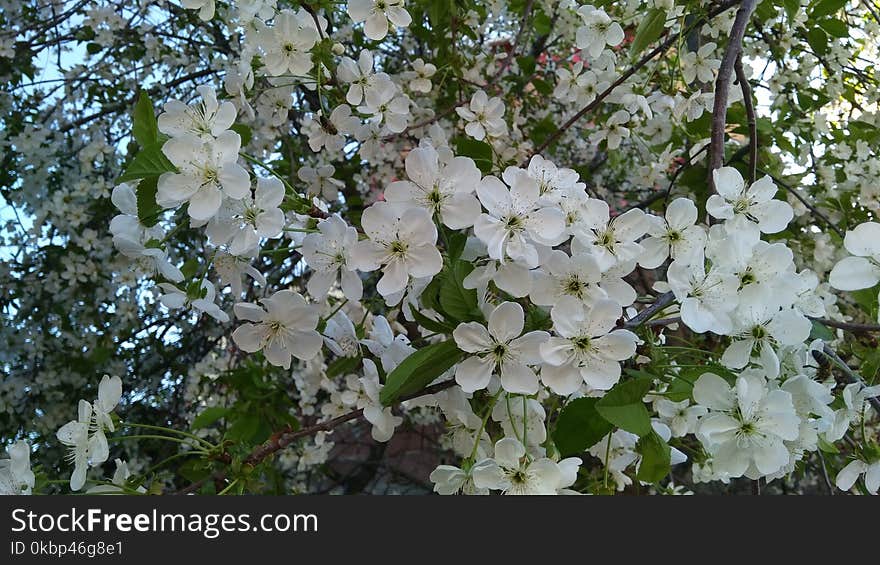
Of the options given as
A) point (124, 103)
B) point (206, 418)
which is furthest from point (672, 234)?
point (124, 103)

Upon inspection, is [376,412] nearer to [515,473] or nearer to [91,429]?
[515,473]

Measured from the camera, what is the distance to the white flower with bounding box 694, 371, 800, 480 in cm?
81

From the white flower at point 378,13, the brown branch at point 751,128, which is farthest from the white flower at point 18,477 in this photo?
the brown branch at point 751,128

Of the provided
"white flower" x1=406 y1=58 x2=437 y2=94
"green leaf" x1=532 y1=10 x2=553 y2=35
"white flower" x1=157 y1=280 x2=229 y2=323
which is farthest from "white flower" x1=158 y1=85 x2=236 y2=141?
"green leaf" x1=532 y1=10 x2=553 y2=35

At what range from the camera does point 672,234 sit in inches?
37.7

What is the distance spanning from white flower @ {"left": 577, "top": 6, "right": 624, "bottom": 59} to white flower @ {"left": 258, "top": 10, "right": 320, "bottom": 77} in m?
0.60

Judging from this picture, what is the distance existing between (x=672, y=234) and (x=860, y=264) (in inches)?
9.3

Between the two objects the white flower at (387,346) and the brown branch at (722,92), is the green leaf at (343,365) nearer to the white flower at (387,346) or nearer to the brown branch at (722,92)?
the white flower at (387,346)

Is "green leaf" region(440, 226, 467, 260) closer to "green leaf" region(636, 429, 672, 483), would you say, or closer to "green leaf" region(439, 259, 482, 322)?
"green leaf" region(439, 259, 482, 322)

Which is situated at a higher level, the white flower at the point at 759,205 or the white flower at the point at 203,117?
the white flower at the point at 203,117

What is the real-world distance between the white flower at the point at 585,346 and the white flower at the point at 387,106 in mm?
746

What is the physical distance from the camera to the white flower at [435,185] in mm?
846

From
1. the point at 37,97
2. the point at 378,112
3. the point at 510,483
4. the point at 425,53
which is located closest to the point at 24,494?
the point at 510,483

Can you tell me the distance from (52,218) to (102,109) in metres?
0.48
